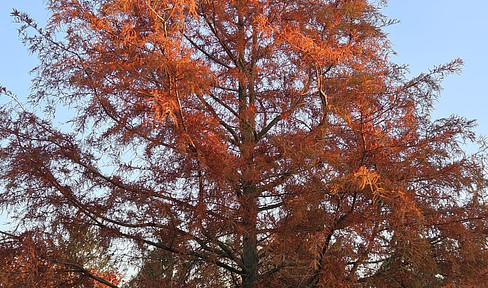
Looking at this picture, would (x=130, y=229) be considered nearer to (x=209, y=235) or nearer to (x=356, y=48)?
(x=209, y=235)

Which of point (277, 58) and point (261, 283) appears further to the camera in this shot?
point (277, 58)

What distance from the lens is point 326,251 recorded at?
18.6 feet

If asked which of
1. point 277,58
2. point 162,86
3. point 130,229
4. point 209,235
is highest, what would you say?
point 277,58

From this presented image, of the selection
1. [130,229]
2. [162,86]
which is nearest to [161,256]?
[130,229]

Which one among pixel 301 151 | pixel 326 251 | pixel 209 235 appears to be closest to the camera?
pixel 326 251

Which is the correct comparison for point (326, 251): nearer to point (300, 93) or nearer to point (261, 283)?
point (261, 283)

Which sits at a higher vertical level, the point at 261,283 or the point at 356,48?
the point at 356,48

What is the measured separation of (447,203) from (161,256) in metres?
4.18

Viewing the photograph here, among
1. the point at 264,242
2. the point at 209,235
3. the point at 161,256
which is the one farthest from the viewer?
the point at 161,256

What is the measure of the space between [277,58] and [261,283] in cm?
333

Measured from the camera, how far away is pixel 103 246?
723 centimetres

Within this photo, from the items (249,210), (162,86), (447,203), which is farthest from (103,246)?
(447,203)

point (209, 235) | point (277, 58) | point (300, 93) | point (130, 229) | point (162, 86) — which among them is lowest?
point (209, 235)

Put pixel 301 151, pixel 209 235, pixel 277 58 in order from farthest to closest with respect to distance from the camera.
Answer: pixel 277 58 → pixel 209 235 → pixel 301 151
